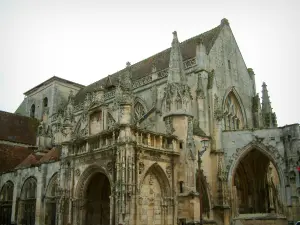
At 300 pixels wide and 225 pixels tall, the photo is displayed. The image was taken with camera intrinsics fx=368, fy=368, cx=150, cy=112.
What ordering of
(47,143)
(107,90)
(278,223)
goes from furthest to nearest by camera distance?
(47,143) → (107,90) → (278,223)

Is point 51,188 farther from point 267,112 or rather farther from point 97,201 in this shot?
point 267,112

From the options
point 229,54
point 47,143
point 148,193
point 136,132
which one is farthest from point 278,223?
point 47,143

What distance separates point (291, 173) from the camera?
21422 millimetres

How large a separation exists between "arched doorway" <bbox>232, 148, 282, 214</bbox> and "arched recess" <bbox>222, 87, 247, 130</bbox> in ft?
10.00

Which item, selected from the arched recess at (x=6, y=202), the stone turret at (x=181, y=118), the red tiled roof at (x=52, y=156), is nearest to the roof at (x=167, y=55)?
the stone turret at (x=181, y=118)

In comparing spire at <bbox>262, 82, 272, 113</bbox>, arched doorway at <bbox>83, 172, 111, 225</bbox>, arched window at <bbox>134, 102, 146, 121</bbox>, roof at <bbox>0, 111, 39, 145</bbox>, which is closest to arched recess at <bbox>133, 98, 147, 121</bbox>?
arched window at <bbox>134, 102, 146, 121</bbox>

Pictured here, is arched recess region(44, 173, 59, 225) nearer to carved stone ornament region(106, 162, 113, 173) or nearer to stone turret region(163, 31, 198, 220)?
carved stone ornament region(106, 162, 113, 173)

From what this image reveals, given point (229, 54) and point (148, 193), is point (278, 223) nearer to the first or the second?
point (148, 193)

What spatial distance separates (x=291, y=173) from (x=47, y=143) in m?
22.9

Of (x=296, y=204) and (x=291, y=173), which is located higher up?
(x=291, y=173)

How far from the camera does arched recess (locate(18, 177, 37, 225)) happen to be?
92.2ft

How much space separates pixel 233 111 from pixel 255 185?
594 cm

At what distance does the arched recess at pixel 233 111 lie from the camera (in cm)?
2758

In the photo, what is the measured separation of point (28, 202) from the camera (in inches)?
1123
